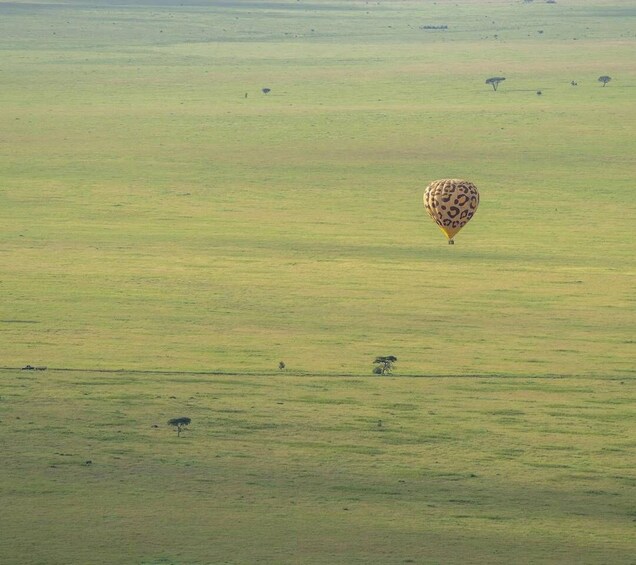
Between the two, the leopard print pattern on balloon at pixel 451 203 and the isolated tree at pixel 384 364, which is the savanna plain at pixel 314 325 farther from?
the leopard print pattern on balloon at pixel 451 203

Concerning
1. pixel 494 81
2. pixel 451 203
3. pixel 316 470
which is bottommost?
pixel 316 470

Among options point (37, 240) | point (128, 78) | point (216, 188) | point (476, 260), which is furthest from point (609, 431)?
point (128, 78)

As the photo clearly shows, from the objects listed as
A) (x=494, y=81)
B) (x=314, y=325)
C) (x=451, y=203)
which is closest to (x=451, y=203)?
(x=451, y=203)

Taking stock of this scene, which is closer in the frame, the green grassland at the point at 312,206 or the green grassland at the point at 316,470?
the green grassland at the point at 316,470

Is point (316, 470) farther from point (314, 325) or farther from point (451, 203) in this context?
point (451, 203)

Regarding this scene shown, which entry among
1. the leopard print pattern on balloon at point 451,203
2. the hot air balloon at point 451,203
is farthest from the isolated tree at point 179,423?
the leopard print pattern on balloon at point 451,203

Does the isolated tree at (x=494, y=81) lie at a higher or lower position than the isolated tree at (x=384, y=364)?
higher

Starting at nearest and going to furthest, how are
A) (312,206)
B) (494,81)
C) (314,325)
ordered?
(314,325) → (312,206) → (494,81)
